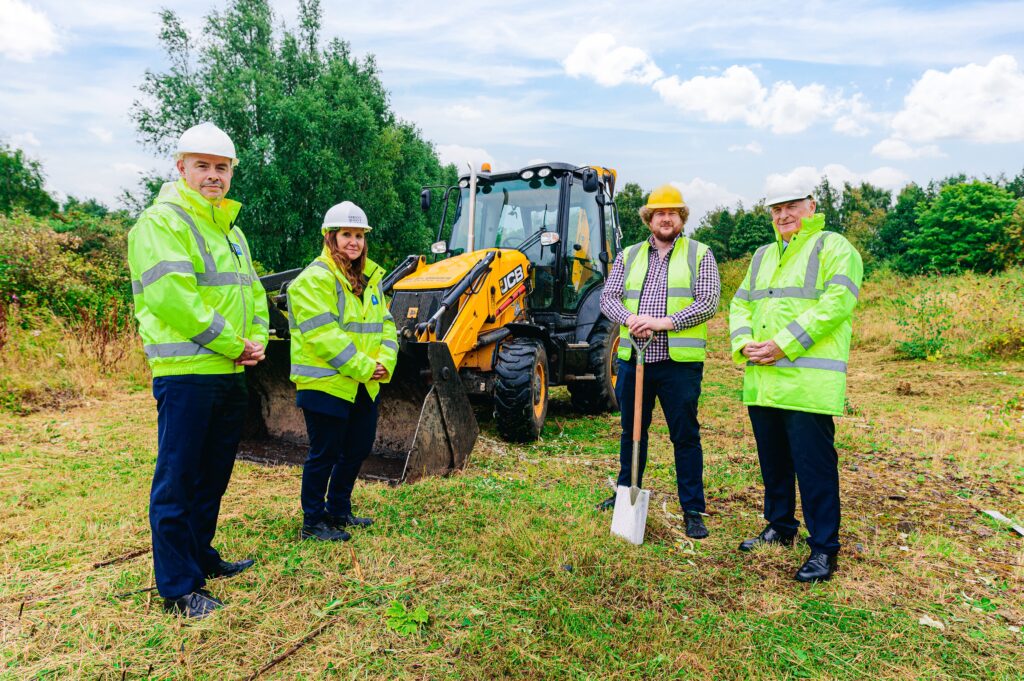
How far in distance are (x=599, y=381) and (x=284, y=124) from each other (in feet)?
50.1

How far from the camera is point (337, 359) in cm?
323

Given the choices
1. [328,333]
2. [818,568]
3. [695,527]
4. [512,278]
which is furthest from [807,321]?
[512,278]

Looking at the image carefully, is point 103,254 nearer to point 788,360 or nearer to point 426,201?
point 426,201

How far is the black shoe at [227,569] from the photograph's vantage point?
9.87 feet

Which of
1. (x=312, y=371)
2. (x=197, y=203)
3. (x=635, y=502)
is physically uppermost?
(x=197, y=203)

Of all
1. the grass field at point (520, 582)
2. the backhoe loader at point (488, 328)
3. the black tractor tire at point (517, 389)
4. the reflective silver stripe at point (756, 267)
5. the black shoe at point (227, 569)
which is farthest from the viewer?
the black tractor tire at point (517, 389)

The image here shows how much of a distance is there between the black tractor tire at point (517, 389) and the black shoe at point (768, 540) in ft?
7.51

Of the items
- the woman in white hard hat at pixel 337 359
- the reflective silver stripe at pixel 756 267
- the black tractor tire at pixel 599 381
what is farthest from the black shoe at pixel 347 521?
the black tractor tire at pixel 599 381

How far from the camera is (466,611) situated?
272 cm

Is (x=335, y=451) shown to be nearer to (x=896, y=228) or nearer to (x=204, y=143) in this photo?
(x=204, y=143)

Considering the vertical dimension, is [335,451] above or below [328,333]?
below

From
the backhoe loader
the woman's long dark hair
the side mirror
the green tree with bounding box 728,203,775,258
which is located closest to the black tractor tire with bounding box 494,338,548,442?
the backhoe loader

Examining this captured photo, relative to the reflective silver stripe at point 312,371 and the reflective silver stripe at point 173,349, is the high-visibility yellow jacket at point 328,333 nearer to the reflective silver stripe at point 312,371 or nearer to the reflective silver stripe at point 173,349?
the reflective silver stripe at point 312,371

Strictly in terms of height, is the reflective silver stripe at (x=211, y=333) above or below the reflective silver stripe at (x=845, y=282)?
below
